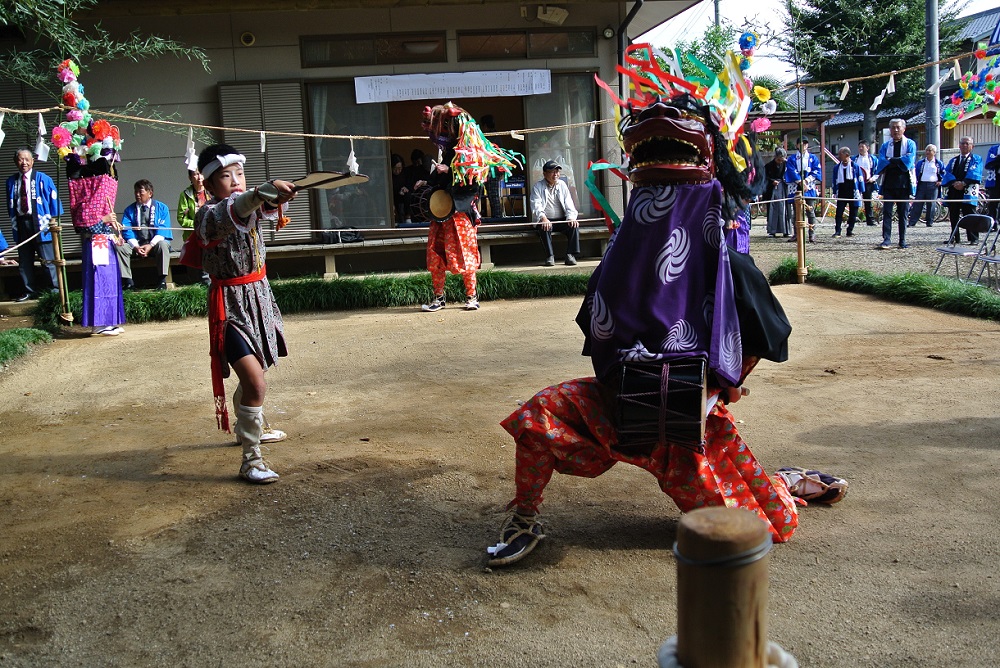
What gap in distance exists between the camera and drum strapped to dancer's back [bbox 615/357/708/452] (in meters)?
2.98

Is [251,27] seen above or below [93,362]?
above

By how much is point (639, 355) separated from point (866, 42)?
27.6 meters

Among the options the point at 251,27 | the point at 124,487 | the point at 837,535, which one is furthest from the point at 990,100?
the point at 251,27

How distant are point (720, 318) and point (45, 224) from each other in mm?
8884

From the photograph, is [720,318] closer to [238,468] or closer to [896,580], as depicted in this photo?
[896,580]

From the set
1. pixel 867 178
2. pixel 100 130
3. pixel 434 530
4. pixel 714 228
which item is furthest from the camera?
pixel 867 178

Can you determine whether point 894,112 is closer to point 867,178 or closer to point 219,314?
point 867,178

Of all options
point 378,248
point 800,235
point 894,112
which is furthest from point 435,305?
point 894,112

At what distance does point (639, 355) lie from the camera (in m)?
3.04

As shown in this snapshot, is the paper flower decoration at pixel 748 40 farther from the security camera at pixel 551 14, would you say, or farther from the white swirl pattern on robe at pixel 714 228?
the security camera at pixel 551 14

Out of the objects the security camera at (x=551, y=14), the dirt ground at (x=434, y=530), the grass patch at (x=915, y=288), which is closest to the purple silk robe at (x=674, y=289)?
the dirt ground at (x=434, y=530)

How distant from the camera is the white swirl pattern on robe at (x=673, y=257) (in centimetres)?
308

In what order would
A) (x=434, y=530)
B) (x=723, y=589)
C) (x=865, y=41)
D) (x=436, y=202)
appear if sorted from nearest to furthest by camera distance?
(x=723, y=589)
(x=434, y=530)
(x=436, y=202)
(x=865, y=41)

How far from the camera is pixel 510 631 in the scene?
2826 millimetres
